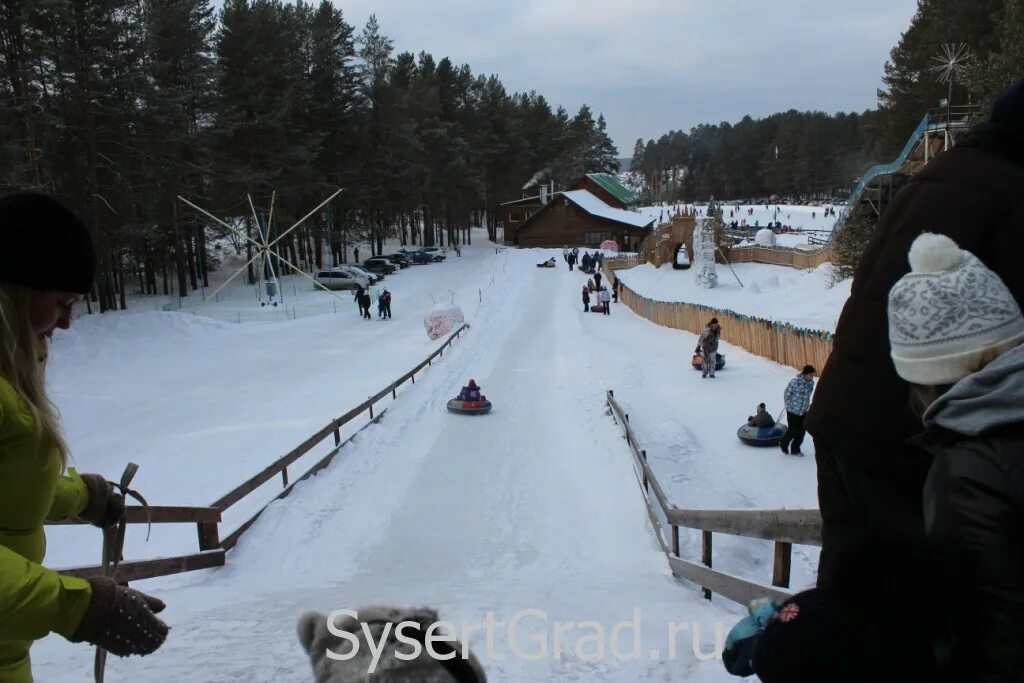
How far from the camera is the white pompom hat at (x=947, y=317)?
5.51 feet

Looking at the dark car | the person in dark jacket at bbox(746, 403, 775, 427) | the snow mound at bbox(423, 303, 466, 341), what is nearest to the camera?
the person in dark jacket at bbox(746, 403, 775, 427)

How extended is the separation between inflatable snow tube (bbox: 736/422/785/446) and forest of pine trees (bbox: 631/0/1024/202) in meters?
6.24

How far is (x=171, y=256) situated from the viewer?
43.9 m

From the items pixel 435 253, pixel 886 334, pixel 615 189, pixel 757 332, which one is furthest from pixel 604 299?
pixel 615 189

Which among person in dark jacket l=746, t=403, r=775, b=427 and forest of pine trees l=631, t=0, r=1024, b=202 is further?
forest of pine trees l=631, t=0, r=1024, b=202

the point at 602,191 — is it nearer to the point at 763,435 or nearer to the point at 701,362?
the point at 701,362

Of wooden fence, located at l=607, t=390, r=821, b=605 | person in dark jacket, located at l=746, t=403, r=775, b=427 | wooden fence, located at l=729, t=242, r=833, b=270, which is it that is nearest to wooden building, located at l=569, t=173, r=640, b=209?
wooden fence, located at l=729, t=242, r=833, b=270

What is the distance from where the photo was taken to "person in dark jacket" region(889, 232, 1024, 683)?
140 cm

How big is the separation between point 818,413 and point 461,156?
65.6 metres

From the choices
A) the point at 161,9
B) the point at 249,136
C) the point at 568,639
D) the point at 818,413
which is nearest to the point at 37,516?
the point at 818,413

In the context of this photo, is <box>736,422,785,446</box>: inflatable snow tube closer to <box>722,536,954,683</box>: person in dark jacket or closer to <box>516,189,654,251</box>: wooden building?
<box>722,536,954,683</box>: person in dark jacket

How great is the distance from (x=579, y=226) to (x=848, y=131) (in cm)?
8006

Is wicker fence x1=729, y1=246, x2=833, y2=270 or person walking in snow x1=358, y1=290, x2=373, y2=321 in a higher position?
wicker fence x1=729, y1=246, x2=833, y2=270

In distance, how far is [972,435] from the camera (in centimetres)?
151
